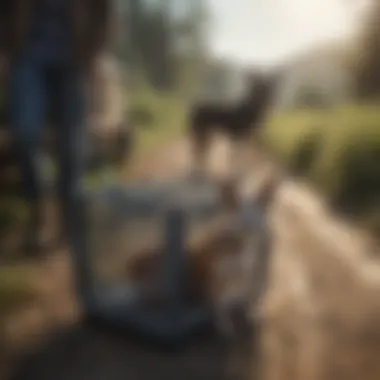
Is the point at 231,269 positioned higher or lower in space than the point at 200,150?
lower

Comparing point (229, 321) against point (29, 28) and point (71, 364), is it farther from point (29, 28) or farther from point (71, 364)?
point (29, 28)

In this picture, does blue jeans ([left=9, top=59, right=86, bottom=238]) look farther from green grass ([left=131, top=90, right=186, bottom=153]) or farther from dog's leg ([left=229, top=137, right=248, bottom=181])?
dog's leg ([left=229, top=137, right=248, bottom=181])

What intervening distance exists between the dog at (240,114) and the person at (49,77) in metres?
0.14

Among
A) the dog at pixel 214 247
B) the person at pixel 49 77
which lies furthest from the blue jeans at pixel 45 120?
the dog at pixel 214 247

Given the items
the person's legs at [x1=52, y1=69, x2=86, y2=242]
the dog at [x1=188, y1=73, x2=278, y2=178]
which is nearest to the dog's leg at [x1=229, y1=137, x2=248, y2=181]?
the dog at [x1=188, y1=73, x2=278, y2=178]

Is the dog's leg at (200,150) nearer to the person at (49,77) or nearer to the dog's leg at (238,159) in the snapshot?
the dog's leg at (238,159)

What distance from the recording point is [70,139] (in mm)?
978

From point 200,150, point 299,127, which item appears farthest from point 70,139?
point 299,127

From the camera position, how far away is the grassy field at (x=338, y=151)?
36.2 inches

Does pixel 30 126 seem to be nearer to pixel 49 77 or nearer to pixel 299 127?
pixel 49 77

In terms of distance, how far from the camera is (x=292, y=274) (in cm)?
93

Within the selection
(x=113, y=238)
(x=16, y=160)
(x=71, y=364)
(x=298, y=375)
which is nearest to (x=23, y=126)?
(x=16, y=160)

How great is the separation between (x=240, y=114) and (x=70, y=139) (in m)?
0.21

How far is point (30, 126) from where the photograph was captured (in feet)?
3.20
